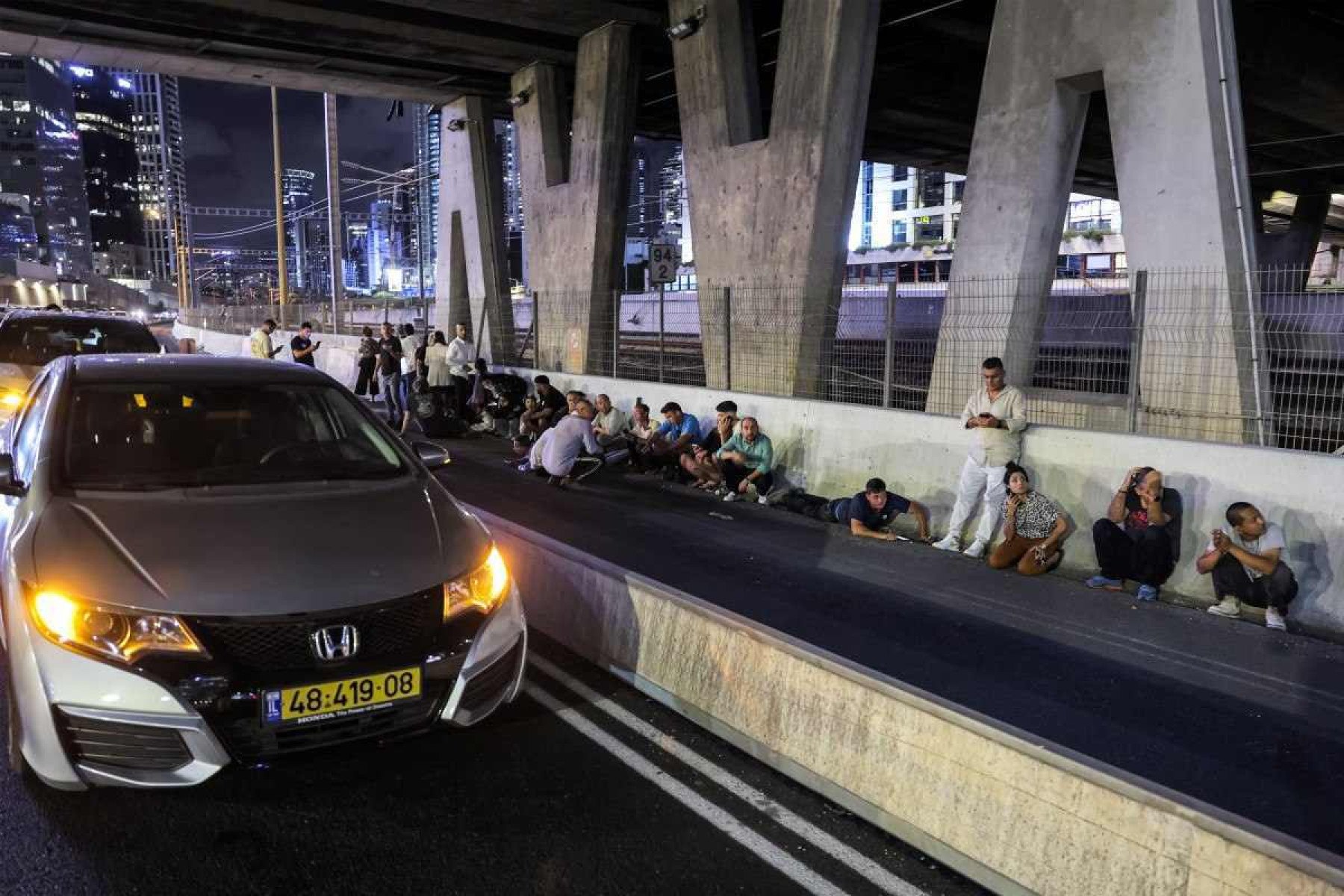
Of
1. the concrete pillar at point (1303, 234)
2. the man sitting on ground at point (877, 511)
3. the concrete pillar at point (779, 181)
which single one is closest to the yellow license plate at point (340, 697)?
the man sitting on ground at point (877, 511)

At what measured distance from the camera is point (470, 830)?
142 inches

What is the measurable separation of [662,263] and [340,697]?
14022mm

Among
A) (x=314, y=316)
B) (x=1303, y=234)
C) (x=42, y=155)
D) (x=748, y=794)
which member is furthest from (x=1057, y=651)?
(x=42, y=155)

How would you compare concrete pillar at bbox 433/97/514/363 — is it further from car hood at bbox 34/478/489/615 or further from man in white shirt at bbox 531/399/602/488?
car hood at bbox 34/478/489/615

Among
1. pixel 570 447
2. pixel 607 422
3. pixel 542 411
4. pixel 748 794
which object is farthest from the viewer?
pixel 542 411

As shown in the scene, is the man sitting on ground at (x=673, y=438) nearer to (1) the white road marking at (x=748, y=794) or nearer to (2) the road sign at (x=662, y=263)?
(2) the road sign at (x=662, y=263)

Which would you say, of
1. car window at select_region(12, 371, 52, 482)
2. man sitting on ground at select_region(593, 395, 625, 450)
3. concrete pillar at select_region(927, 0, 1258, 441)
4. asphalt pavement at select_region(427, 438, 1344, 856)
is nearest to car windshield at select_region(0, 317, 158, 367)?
asphalt pavement at select_region(427, 438, 1344, 856)

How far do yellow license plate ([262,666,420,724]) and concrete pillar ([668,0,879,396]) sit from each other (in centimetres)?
912

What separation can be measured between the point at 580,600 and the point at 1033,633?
3096mm

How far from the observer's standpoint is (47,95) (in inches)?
7382

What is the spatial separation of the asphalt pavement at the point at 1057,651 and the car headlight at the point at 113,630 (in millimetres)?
2637

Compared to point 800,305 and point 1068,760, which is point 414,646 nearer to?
point 1068,760

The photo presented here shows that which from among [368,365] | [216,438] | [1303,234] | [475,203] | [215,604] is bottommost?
[368,365]

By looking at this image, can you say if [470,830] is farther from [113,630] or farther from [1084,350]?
[1084,350]
